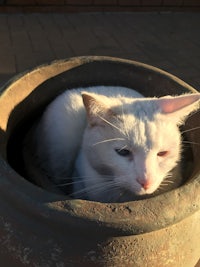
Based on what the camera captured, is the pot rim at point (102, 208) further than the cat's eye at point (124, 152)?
No

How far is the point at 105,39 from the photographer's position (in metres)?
3.64

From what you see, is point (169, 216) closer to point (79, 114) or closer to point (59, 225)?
point (59, 225)

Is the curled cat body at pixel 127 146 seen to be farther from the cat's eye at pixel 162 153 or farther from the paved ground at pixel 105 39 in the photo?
the paved ground at pixel 105 39

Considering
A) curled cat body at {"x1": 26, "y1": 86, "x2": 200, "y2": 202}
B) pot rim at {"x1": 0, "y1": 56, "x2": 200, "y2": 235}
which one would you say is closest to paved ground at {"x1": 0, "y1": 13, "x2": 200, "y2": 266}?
curled cat body at {"x1": 26, "y1": 86, "x2": 200, "y2": 202}

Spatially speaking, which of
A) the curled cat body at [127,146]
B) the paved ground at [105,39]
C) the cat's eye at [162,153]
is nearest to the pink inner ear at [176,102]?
the curled cat body at [127,146]

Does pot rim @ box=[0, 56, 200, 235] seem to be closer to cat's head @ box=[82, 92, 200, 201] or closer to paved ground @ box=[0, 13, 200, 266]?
cat's head @ box=[82, 92, 200, 201]

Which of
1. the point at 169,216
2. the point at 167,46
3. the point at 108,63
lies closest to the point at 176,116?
the point at 169,216

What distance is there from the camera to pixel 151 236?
1.05m

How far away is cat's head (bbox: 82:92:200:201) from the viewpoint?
3.91ft

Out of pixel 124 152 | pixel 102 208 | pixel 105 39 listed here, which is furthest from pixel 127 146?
pixel 105 39

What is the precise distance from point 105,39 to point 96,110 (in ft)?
8.27

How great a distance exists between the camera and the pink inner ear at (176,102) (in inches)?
48.7

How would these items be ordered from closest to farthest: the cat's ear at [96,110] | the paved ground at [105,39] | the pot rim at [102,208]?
1. the pot rim at [102,208]
2. the cat's ear at [96,110]
3. the paved ground at [105,39]

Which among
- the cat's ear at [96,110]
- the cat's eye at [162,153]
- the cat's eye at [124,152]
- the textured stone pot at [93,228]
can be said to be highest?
the cat's ear at [96,110]
